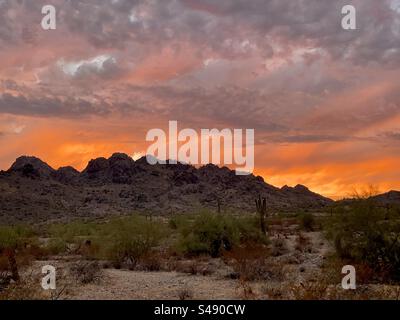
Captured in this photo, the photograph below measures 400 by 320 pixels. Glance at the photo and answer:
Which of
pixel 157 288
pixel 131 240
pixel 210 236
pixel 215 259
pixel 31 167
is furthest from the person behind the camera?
pixel 31 167

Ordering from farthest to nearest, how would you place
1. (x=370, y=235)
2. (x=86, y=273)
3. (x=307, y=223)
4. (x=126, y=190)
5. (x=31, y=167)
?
(x=31, y=167)
(x=126, y=190)
(x=307, y=223)
(x=86, y=273)
(x=370, y=235)

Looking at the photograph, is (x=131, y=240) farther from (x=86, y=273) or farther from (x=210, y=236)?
(x=86, y=273)

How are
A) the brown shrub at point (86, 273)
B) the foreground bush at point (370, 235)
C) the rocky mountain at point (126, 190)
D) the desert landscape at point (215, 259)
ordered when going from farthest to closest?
the rocky mountain at point (126, 190) → the brown shrub at point (86, 273) → the foreground bush at point (370, 235) → the desert landscape at point (215, 259)

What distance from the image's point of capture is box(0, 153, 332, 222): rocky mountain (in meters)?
101

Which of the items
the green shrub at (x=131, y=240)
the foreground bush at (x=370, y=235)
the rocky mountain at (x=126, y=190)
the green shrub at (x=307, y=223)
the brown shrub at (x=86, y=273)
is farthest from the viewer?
the rocky mountain at (x=126, y=190)

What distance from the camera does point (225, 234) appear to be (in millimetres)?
27312

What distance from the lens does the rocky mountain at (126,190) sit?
333ft

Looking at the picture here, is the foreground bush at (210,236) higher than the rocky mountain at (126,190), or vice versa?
the rocky mountain at (126,190)

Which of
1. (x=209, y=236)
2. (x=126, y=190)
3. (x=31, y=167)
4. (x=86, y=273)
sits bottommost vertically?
(x=86, y=273)

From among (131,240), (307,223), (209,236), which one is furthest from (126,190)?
(131,240)

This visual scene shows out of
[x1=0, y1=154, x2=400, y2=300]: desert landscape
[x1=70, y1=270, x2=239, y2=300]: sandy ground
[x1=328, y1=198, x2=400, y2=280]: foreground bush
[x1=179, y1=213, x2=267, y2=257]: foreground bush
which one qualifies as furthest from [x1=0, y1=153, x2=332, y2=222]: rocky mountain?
[x1=328, y1=198, x2=400, y2=280]: foreground bush

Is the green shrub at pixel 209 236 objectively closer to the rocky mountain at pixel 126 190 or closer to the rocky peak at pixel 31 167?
the rocky mountain at pixel 126 190

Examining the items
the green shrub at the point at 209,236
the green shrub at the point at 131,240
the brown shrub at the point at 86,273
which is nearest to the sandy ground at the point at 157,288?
the brown shrub at the point at 86,273

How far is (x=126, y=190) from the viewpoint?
123312 millimetres
